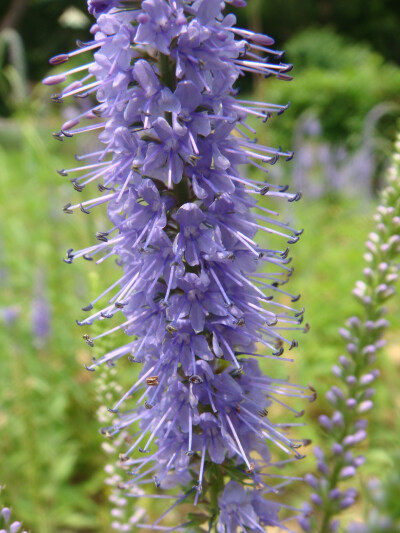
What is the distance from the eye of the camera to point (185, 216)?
4.54 feet

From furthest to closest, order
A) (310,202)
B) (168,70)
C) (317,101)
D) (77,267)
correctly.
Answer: (317,101)
(310,202)
(77,267)
(168,70)

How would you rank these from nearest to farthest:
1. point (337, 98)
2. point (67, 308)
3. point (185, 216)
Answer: point (185, 216), point (67, 308), point (337, 98)

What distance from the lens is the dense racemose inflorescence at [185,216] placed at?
4.44 ft

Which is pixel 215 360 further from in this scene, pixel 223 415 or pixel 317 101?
pixel 317 101

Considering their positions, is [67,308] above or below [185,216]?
below

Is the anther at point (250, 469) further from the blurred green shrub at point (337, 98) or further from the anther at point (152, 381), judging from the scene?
the blurred green shrub at point (337, 98)

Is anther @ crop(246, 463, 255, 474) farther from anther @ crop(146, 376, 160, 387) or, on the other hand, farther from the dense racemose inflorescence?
anther @ crop(146, 376, 160, 387)

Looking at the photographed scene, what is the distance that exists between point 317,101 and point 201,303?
1095 cm

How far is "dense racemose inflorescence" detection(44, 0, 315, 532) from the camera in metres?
1.35

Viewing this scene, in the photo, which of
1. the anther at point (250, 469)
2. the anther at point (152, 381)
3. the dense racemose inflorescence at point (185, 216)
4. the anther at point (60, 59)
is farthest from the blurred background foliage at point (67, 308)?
the anther at point (60, 59)

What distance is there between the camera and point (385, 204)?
196cm

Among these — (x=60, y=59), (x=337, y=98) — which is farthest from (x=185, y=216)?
(x=337, y=98)

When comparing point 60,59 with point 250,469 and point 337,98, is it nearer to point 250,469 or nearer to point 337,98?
point 250,469

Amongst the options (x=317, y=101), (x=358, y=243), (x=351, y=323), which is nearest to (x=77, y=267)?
(x=358, y=243)
